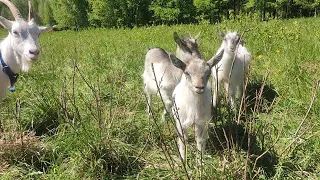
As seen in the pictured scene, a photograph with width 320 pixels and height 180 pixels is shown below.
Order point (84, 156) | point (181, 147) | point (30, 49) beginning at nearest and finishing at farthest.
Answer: point (84, 156)
point (181, 147)
point (30, 49)

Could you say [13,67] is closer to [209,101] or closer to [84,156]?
[84,156]

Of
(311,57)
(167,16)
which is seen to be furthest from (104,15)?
(311,57)

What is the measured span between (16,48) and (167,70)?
1898 mm

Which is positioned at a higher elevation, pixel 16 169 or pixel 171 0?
pixel 171 0

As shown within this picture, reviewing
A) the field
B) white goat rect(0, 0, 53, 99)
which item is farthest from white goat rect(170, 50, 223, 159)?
white goat rect(0, 0, 53, 99)

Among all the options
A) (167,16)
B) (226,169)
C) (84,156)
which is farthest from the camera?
(167,16)

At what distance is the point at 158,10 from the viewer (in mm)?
39594

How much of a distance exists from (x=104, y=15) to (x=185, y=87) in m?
39.9

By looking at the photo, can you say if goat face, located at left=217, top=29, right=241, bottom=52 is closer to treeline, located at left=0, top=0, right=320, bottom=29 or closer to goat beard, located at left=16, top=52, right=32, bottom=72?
goat beard, located at left=16, top=52, right=32, bottom=72

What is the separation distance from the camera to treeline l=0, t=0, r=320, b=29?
38188 millimetres

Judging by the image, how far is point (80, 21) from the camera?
44094 mm

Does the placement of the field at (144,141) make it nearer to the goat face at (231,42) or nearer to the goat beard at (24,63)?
the goat beard at (24,63)

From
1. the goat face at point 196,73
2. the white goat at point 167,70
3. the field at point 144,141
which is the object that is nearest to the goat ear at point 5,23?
the field at point 144,141

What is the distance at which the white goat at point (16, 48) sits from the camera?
373 centimetres
